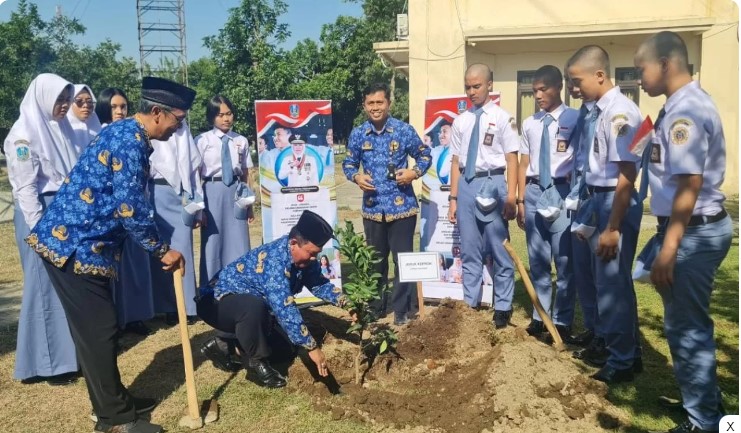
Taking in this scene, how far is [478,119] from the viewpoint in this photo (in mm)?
4957

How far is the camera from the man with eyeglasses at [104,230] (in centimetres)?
321

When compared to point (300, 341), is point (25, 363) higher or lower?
lower

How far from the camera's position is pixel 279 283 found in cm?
375

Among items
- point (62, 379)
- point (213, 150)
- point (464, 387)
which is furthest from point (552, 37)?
point (62, 379)

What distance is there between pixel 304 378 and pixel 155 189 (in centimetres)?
225

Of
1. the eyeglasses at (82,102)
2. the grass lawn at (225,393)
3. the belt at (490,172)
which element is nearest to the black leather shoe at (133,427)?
the grass lawn at (225,393)

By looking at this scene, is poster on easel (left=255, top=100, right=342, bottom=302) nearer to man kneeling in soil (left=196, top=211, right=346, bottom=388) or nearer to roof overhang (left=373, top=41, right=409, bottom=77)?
man kneeling in soil (left=196, top=211, right=346, bottom=388)

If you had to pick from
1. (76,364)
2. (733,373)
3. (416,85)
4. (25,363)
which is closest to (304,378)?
(76,364)

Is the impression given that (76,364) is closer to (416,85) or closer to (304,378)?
(304,378)

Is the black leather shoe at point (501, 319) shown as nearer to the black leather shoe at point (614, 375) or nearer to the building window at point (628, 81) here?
the black leather shoe at point (614, 375)

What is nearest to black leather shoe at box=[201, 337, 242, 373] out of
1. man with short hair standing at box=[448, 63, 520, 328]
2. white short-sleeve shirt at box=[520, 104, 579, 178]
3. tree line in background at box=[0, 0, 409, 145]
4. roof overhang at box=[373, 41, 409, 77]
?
man with short hair standing at box=[448, 63, 520, 328]

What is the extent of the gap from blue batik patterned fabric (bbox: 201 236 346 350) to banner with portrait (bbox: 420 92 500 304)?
192 centimetres

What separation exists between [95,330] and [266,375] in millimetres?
1156

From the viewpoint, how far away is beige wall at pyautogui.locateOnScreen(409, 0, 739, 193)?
12445 mm
